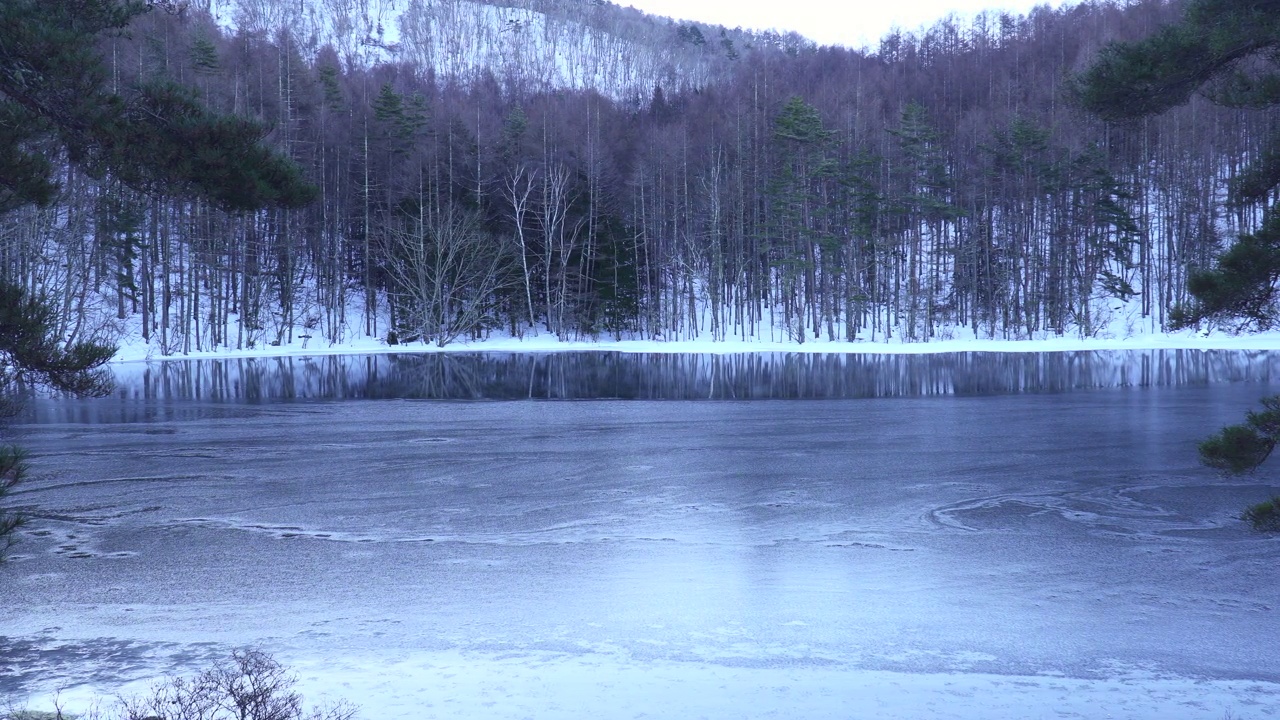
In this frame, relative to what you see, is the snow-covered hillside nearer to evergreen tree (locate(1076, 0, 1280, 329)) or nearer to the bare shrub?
evergreen tree (locate(1076, 0, 1280, 329))

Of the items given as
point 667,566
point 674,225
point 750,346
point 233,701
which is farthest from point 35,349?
point 674,225

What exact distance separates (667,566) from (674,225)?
158ft

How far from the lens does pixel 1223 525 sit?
10148 millimetres

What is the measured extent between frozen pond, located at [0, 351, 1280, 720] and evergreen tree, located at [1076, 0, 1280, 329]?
90.5 inches

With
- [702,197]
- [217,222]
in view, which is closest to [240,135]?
[217,222]

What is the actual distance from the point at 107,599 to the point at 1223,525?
1007cm

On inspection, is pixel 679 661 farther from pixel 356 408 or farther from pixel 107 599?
pixel 356 408

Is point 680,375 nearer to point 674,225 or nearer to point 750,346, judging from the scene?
point 750,346

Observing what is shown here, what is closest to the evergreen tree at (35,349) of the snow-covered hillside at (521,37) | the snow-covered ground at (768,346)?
the snow-covered ground at (768,346)

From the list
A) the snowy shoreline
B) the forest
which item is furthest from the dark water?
the forest

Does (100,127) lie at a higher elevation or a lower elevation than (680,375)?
higher

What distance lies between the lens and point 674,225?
184 feet

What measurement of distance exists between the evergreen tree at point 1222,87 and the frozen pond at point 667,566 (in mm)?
2298

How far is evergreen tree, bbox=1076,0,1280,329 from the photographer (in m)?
7.02
